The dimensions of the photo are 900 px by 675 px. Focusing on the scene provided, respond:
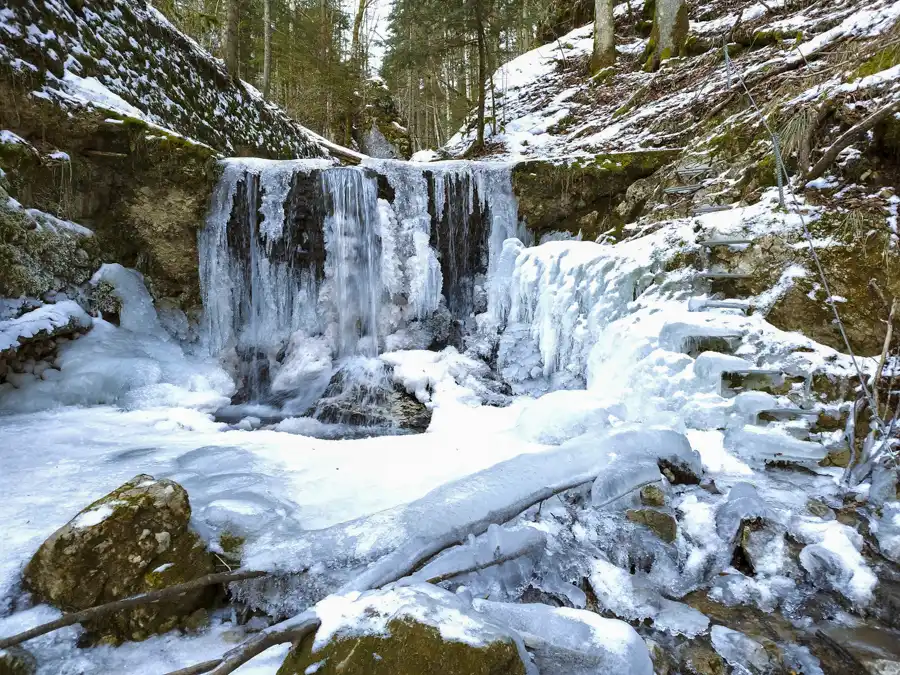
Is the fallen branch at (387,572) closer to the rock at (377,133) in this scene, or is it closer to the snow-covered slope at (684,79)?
the snow-covered slope at (684,79)

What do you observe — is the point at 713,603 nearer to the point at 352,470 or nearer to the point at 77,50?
the point at 352,470

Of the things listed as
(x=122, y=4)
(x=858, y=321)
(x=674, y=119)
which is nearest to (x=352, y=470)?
(x=858, y=321)

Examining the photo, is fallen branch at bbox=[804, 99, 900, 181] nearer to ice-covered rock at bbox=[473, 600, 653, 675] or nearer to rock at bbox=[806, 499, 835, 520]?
rock at bbox=[806, 499, 835, 520]

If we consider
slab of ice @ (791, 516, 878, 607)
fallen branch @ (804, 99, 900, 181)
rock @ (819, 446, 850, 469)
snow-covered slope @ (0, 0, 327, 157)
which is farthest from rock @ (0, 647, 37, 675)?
snow-covered slope @ (0, 0, 327, 157)

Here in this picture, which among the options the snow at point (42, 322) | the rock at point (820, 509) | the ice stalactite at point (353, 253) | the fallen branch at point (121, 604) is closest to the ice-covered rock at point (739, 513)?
the rock at point (820, 509)

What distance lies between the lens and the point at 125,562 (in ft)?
6.32

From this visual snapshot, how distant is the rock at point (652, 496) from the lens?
2.71 meters

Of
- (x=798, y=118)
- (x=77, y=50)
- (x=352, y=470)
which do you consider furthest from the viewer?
(x=77, y=50)

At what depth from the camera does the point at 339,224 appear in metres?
7.42

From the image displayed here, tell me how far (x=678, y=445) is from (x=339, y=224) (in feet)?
19.8

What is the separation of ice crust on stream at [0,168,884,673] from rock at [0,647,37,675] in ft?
0.14

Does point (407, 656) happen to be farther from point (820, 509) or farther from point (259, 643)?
point (820, 509)

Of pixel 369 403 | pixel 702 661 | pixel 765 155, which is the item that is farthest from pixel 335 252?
pixel 702 661

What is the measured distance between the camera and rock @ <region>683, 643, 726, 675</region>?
1827 mm
